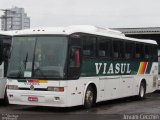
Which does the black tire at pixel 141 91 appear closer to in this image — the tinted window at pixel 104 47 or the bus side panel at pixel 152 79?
the bus side panel at pixel 152 79

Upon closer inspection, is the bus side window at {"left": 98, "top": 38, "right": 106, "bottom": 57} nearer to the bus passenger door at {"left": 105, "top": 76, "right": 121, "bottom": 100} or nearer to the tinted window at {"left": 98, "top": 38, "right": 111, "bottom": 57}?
the tinted window at {"left": 98, "top": 38, "right": 111, "bottom": 57}

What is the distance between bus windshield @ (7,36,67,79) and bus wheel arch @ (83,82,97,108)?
1701 mm

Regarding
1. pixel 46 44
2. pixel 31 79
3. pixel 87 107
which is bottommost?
pixel 87 107

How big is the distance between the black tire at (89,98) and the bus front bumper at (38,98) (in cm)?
149

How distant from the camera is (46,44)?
15.6 m

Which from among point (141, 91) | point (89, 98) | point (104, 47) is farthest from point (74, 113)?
point (141, 91)

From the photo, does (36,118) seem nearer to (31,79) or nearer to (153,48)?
(31,79)

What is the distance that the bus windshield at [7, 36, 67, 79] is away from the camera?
15211 millimetres

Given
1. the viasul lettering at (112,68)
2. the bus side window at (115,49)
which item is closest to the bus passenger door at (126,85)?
the viasul lettering at (112,68)

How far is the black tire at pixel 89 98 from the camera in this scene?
16466 millimetres

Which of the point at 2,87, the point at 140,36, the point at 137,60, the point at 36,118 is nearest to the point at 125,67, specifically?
the point at 137,60

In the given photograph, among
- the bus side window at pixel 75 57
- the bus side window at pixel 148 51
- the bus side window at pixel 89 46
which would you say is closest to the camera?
the bus side window at pixel 75 57

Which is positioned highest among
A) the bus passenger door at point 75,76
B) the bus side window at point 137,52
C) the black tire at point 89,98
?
the bus side window at point 137,52

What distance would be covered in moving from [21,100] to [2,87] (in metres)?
2.29
